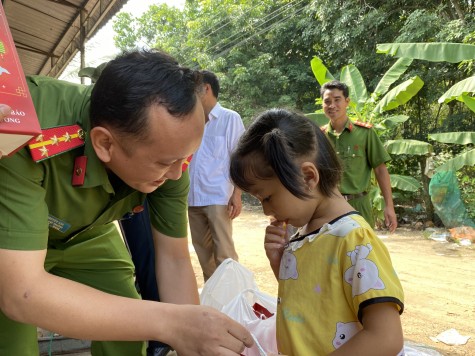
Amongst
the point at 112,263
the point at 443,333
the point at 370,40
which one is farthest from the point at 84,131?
the point at 370,40

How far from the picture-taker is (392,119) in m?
7.42

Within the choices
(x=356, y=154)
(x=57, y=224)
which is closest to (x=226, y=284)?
(x=57, y=224)

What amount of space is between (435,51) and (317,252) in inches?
215

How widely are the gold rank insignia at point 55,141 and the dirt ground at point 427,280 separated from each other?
8.42 ft

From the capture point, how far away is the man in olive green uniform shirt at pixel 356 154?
3764mm

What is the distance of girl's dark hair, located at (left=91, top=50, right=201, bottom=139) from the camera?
4.00 ft

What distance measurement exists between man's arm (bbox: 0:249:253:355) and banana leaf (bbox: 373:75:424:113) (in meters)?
6.17

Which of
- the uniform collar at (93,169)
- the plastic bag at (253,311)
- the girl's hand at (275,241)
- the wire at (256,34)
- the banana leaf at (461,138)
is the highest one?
the wire at (256,34)

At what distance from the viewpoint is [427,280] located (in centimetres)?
473

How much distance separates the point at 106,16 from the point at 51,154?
20.2 feet

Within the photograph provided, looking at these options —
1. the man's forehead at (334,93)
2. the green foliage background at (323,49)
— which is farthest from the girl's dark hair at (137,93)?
the green foliage background at (323,49)

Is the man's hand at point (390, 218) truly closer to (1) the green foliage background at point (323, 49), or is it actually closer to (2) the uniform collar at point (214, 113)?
(2) the uniform collar at point (214, 113)

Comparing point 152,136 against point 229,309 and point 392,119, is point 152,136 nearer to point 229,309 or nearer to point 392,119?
point 229,309

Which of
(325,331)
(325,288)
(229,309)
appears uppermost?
(325,288)
